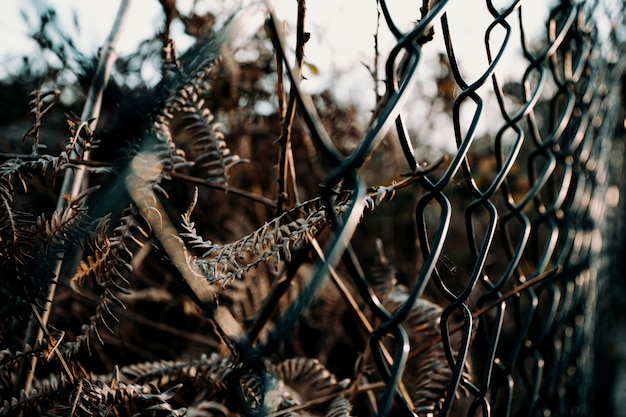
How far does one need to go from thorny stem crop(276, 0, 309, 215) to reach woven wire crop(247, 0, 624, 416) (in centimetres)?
11

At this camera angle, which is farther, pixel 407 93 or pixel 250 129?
pixel 250 129

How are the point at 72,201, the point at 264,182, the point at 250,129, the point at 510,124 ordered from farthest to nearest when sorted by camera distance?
the point at 264,182, the point at 250,129, the point at 510,124, the point at 72,201

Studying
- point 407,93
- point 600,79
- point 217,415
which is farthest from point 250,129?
point 407,93

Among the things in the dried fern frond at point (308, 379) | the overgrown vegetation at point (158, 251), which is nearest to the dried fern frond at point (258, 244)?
the overgrown vegetation at point (158, 251)

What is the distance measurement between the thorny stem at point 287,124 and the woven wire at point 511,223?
11 cm

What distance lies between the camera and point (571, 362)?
1.38 meters

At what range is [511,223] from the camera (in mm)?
2529

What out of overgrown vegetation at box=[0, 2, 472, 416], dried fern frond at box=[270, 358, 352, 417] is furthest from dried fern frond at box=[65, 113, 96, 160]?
dried fern frond at box=[270, 358, 352, 417]

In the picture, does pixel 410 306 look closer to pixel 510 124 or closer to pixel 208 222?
pixel 510 124

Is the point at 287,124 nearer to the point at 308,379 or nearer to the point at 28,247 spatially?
the point at 28,247

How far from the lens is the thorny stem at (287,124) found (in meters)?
0.61

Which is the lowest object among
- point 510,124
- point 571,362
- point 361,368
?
point 571,362

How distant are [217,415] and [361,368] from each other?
0.92ft

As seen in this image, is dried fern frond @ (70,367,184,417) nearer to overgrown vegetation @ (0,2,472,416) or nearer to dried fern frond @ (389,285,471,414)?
overgrown vegetation @ (0,2,472,416)
